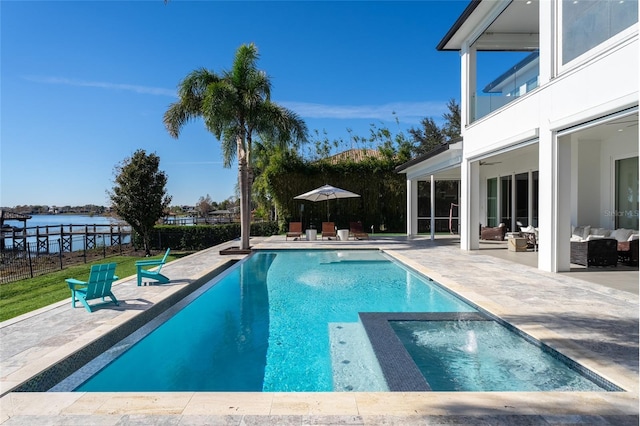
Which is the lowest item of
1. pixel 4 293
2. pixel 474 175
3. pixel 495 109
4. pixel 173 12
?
pixel 4 293

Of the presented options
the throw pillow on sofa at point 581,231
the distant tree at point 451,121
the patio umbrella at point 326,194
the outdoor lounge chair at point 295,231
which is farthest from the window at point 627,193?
the distant tree at point 451,121

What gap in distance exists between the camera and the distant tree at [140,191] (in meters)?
18.6

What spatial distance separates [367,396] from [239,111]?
1313cm

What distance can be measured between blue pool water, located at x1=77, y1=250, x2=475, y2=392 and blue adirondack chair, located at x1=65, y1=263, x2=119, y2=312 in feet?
3.89

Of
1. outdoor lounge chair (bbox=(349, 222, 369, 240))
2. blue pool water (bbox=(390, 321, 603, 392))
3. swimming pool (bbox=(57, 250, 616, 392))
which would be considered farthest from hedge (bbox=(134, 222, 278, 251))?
blue pool water (bbox=(390, 321, 603, 392))

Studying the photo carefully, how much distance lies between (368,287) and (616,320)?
4567 mm

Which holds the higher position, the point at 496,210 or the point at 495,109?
the point at 495,109

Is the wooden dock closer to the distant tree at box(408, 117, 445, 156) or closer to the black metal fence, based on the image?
the black metal fence

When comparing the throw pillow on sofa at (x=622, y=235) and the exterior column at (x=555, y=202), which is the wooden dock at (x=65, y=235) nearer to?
the exterior column at (x=555, y=202)

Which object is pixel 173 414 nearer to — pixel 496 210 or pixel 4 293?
pixel 4 293

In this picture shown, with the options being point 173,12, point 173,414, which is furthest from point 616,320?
point 173,12

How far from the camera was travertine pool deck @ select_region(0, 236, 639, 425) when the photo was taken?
8.86 ft

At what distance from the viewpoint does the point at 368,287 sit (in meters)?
8.43

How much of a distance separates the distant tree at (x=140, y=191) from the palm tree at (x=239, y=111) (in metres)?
4.97
